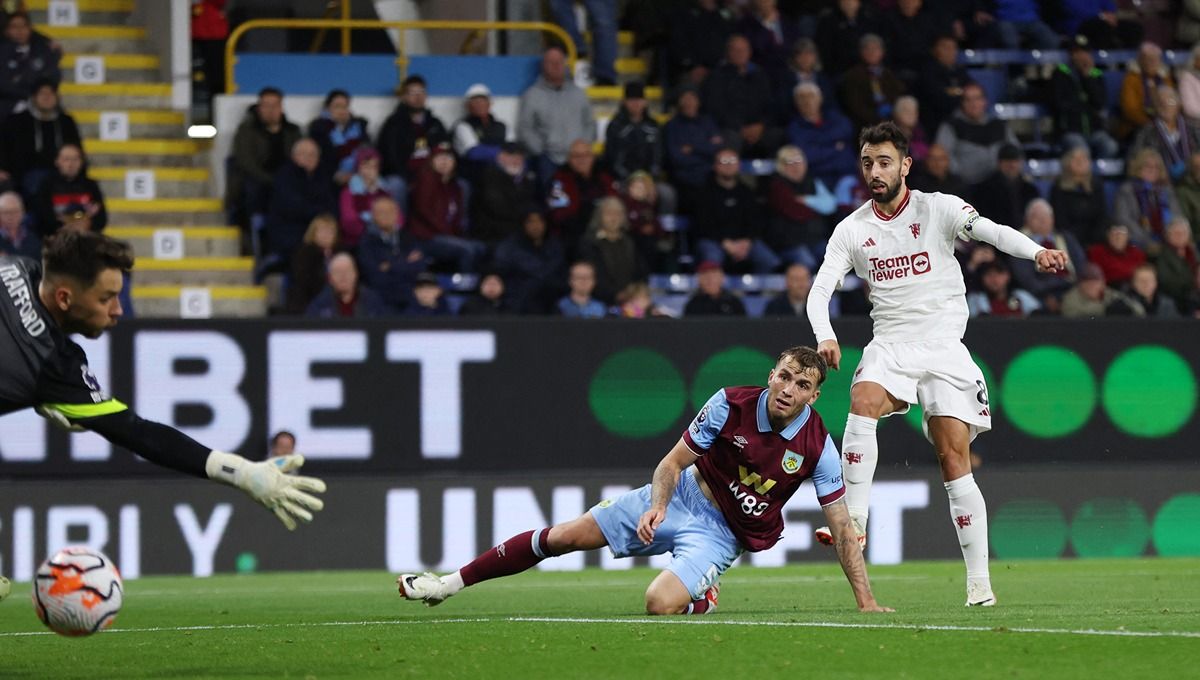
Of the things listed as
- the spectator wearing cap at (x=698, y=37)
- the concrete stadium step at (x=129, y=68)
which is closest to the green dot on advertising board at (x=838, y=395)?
the spectator wearing cap at (x=698, y=37)

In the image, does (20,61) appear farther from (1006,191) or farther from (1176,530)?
(1176,530)

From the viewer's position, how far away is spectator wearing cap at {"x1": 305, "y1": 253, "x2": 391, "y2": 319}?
14859 millimetres

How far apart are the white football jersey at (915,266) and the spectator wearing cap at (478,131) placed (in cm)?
784

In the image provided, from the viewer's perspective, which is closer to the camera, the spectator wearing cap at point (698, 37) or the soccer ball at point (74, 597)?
the soccer ball at point (74, 597)

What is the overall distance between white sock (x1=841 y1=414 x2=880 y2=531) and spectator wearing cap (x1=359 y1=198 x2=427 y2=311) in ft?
21.5

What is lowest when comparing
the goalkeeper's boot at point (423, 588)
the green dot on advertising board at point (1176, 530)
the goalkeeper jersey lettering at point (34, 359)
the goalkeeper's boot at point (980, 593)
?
the green dot on advertising board at point (1176, 530)

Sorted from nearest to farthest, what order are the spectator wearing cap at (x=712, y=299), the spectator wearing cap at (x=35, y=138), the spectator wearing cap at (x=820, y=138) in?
the spectator wearing cap at (x=712, y=299), the spectator wearing cap at (x=35, y=138), the spectator wearing cap at (x=820, y=138)

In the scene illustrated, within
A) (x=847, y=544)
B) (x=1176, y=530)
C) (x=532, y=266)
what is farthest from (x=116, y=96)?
(x=847, y=544)

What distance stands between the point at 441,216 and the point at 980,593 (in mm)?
8048

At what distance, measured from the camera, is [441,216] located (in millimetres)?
16188

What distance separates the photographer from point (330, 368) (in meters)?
14.3

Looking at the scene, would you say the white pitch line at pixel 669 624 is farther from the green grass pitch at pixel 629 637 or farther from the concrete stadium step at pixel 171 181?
the concrete stadium step at pixel 171 181

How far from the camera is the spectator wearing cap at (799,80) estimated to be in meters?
18.3

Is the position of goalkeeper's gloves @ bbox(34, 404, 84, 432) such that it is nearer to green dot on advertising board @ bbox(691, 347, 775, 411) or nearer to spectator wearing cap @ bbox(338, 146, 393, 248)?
green dot on advertising board @ bbox(691, 347, 775, 411)
